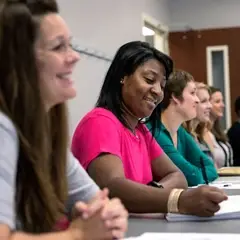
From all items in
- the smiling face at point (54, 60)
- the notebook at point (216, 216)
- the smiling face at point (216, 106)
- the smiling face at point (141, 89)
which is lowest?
the smiling face at point (216, 106)

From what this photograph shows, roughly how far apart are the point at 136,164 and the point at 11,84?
3.41 ft

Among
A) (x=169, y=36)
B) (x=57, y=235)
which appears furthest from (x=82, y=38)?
(x=57, y=235)

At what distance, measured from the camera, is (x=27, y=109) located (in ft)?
3.33

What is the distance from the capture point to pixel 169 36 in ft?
20.7

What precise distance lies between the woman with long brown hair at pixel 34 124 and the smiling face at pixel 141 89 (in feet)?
3.02

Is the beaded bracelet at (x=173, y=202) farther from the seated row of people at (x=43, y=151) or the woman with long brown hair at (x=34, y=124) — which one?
the woman with long brown hair at (x=34, y=124)

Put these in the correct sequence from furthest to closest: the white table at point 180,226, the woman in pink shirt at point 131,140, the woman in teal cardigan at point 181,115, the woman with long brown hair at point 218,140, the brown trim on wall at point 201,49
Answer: the brown trim on wall at point 201,49 < the woman with long brown hair at point 218,140 < the woman in teal cardigan at point 181,115 < the woman in pink shirt at point 131,140 < the white table at point 180,226

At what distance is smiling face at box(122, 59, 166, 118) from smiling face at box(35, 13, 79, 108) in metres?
0.92

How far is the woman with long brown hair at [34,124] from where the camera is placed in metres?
0.98

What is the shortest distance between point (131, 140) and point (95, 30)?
91.7 inches

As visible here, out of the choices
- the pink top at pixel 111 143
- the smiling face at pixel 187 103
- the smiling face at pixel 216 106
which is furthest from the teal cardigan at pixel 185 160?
the smiling face at pixel 216 106

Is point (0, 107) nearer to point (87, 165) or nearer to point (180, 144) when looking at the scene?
point (87, 165)

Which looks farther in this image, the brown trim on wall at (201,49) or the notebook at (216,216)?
the brown trim on wall at (201,49)

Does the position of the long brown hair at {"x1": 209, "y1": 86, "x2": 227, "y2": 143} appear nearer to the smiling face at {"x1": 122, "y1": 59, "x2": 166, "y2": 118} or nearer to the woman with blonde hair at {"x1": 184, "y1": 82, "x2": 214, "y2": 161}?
the woman with blonde hair at {"x1": 184, "y1": 82, "x2": 214, "y2": 161}
